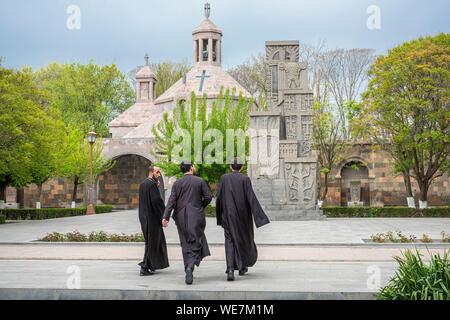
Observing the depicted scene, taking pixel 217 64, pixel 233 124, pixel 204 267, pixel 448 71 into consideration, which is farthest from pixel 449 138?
pixel 217 64

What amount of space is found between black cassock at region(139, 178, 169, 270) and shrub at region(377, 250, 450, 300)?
395 centimetres

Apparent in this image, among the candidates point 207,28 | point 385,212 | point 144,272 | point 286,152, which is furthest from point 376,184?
point 144,272

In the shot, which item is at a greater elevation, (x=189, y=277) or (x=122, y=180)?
(x=122, y=180)

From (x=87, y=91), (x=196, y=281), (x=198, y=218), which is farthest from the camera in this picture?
(x=87, y=91)

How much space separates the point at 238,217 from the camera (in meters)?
8.91

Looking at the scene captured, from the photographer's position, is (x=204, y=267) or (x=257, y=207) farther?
(x=204, y=267)

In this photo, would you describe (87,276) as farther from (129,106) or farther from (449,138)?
(129,106)

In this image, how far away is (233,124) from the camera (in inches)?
1201

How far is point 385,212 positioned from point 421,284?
886 inches

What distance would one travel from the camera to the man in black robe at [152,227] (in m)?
9.08

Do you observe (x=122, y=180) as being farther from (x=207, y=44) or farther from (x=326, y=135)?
(x=326, y=135)

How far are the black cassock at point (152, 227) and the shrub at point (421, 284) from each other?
395 cm

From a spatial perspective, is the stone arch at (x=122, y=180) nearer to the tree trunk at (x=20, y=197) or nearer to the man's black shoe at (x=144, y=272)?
the tree trunk at (x=20, y=197)

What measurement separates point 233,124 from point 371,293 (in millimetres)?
23989
